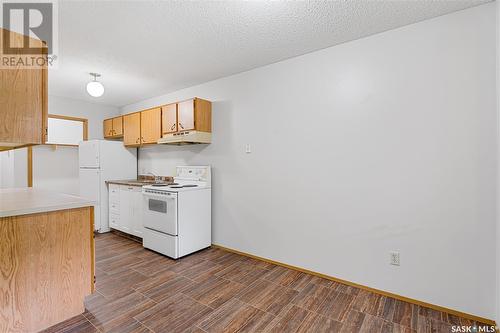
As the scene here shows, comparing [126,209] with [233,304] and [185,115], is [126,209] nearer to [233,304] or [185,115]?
[185,115]

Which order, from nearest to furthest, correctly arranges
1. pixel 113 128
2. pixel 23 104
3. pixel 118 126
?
pixel 23 104, pixel 118 126, pixel 113 128

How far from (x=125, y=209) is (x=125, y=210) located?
0.02m

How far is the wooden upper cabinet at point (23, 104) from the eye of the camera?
1432 mm

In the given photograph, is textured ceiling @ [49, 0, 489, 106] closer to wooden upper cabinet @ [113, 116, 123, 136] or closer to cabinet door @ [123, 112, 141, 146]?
cabinet door @ [123, 112, 141, 146]

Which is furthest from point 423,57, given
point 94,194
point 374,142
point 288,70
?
point 94,194

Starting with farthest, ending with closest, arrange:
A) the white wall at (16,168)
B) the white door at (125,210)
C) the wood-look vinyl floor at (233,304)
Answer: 1. the white wall at (16,168)
2. the white door at (125,210)
3. the wood-look vinyl floor at (233,304)

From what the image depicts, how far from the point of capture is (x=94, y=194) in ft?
14.0

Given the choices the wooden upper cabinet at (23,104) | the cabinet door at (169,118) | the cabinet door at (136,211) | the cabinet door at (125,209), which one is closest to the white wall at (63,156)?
the cabinet door at (125,209)

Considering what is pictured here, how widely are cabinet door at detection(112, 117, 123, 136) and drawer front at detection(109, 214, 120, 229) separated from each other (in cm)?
163

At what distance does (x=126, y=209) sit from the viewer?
157 inches

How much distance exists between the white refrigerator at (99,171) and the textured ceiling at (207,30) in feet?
4.74

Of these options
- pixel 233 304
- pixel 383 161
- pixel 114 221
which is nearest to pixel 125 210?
pixel 114 221

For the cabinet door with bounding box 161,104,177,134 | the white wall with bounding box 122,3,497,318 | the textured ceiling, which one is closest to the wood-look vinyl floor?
the white wall with bounding box 122,3,497,318

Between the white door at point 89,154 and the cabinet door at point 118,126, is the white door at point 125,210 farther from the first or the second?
the cabinet door at point 118,126
